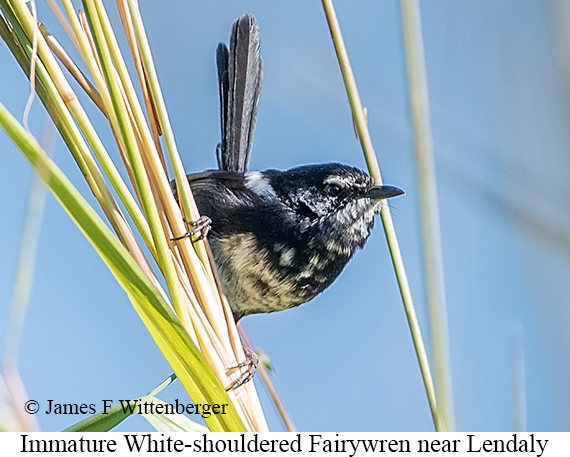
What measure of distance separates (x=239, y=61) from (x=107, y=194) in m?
1.33

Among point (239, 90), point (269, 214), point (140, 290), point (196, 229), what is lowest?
point (140, 290)

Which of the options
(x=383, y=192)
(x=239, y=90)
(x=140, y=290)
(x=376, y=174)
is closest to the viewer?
(x=140, y=290)

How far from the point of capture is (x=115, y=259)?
0.74 meters

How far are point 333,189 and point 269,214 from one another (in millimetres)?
246

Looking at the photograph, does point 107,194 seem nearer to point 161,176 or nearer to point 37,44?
point 161,176

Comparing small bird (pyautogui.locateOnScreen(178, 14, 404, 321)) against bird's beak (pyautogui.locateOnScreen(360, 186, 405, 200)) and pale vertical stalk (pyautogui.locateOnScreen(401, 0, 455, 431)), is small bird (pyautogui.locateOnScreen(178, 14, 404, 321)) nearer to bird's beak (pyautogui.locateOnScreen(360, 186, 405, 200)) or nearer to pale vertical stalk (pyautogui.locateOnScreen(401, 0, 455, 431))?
bird's beak (pyautogui.locateOnScreen(360, 186, 405, 200))

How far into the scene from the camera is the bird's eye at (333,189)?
2088 millimetres

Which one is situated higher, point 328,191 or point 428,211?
point 328,191

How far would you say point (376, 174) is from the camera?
3.55 ft

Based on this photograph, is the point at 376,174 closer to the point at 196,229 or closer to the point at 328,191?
the point at 196,229

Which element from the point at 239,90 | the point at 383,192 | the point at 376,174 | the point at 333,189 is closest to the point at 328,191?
the point at 333,189

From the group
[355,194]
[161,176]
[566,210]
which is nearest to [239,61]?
[355,194]

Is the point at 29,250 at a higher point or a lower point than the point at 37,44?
lower

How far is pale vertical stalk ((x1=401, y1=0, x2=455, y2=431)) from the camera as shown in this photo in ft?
2.45
